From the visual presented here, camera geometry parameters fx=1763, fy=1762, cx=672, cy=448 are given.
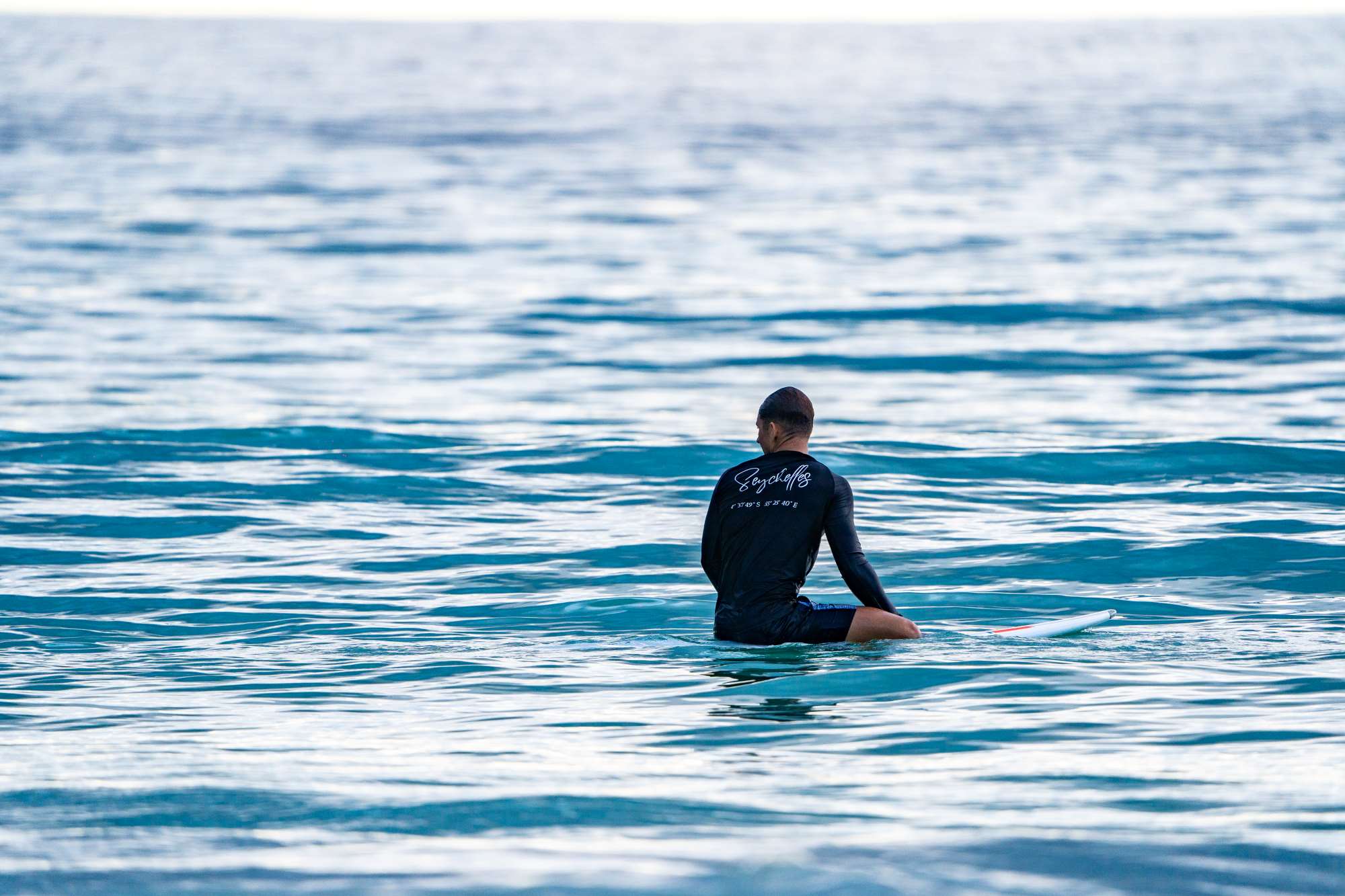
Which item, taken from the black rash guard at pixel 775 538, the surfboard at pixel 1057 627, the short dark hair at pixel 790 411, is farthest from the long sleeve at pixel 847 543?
the surfboard at pixel 1057 627

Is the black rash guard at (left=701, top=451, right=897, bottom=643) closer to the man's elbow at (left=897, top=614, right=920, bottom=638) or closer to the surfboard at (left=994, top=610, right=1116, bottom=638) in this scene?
the man's elbow at (left=897, top=614, right=920, bottom=638)

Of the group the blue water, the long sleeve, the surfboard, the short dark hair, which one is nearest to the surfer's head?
the short dark hair

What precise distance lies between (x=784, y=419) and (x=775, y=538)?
0.65 metres

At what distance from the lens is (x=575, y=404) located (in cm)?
2034

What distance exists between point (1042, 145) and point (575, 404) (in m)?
45.5

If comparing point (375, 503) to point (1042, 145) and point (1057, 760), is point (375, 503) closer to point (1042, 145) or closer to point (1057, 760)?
point (1057, 760)

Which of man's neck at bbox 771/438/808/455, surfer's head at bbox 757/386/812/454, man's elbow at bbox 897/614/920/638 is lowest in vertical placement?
man's elbow at bbox 897/614/920/638

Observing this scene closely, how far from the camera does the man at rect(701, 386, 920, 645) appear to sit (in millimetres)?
9430

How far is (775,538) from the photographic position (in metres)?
9.55

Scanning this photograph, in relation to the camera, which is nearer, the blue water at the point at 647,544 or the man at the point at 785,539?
the blue water at the point at 647,544

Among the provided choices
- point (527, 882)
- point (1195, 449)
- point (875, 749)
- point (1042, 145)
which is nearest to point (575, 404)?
point (1195, 449)

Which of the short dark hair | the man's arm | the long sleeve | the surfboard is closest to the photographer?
the long sleeve

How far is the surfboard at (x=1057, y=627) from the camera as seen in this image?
1039 centimetres

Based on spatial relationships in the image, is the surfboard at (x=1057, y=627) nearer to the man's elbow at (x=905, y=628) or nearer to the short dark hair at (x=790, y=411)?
the man's elbow at (x=905, y=628)
